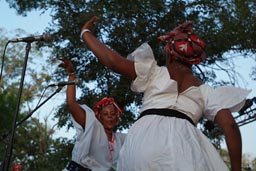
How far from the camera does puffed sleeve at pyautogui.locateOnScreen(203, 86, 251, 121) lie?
2.67m

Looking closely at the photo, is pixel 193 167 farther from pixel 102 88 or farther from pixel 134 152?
pixel 102 88

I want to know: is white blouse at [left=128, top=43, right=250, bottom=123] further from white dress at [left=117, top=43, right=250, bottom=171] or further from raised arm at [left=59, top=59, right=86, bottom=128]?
raised arm at [left=59, top=59, right=86, bottom=128]

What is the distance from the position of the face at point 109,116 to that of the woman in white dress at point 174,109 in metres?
1.69

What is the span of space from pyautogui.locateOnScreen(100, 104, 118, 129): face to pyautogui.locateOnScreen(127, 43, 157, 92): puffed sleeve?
172cm

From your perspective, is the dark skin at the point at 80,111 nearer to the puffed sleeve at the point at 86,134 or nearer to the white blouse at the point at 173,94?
the puffed sleeve at the point at 86,134

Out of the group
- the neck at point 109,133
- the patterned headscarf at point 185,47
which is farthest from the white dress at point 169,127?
the neck at point 109,133

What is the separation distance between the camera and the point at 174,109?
2.65 metres

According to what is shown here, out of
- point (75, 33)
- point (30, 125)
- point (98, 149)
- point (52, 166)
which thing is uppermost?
point (30, 125)

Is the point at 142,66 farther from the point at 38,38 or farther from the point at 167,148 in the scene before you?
the point at 38,38

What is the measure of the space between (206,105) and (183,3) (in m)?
7.29

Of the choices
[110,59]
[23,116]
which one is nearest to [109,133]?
[110,59]

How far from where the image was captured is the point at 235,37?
392 inches

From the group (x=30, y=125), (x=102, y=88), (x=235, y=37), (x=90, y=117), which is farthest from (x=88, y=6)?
(x=30, y=125)

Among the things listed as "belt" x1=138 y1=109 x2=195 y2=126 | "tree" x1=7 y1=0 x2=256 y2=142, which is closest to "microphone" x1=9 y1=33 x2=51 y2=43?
"belt" x1=138 y1=109 x2=195 y2=126
